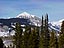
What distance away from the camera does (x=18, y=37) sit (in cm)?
9369

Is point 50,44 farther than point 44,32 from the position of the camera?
No

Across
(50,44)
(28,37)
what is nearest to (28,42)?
(28,37)

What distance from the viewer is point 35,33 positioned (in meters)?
90.1

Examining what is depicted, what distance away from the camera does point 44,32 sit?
101m

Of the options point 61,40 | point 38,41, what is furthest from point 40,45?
point 61,40

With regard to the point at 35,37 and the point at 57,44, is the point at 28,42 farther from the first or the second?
the point at 57,44

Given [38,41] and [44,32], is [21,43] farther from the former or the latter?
[44,32]

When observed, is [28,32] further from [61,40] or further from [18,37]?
[61,40]

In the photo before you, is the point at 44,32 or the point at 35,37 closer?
the point at 35,37

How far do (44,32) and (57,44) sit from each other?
21.5 ft

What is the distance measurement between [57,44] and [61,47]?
6.73m

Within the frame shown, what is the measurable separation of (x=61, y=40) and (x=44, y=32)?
482 inches

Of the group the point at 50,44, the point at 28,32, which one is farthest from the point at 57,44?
the point at 28,32

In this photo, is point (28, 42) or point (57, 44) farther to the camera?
point (57, 44)
